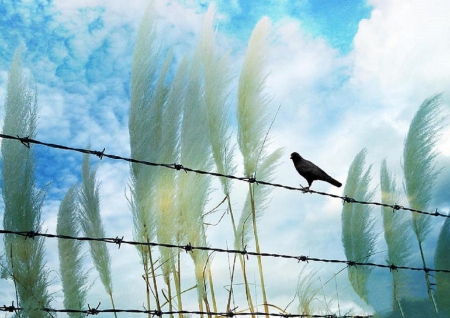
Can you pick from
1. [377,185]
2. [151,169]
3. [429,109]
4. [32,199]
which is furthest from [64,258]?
[429,109]

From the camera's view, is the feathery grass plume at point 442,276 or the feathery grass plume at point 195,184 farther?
the feathery grass plume at point 442,276

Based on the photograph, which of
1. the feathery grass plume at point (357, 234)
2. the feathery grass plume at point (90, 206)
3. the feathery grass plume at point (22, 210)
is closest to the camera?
the feathery grass plume at point (22, 210)

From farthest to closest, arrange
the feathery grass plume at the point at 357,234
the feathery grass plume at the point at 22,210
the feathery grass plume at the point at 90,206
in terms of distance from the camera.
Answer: the feathery grass plume at the point at 357,234
the feathery grass plume at the point at 90,206
the feathery grass plume at the point at 22,210

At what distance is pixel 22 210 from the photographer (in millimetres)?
2252

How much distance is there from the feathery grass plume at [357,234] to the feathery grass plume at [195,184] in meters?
1.35

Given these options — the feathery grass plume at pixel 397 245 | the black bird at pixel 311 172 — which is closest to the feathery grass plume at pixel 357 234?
the feathery grass plume at pixel 397 245

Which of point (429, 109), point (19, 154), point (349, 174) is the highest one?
point (429, 109)

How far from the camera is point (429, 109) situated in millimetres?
3809

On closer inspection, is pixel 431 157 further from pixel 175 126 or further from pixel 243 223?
pixel 175 126

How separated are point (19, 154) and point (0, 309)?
0.73 meters

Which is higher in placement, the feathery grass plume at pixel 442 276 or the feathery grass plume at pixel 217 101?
the feathery grass plume at pixel 217 101

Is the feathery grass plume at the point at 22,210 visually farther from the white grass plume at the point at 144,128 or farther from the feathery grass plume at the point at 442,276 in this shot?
the feathery grass plume at the point at 442,276

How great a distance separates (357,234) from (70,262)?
183 centimetres

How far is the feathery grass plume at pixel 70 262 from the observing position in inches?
109
